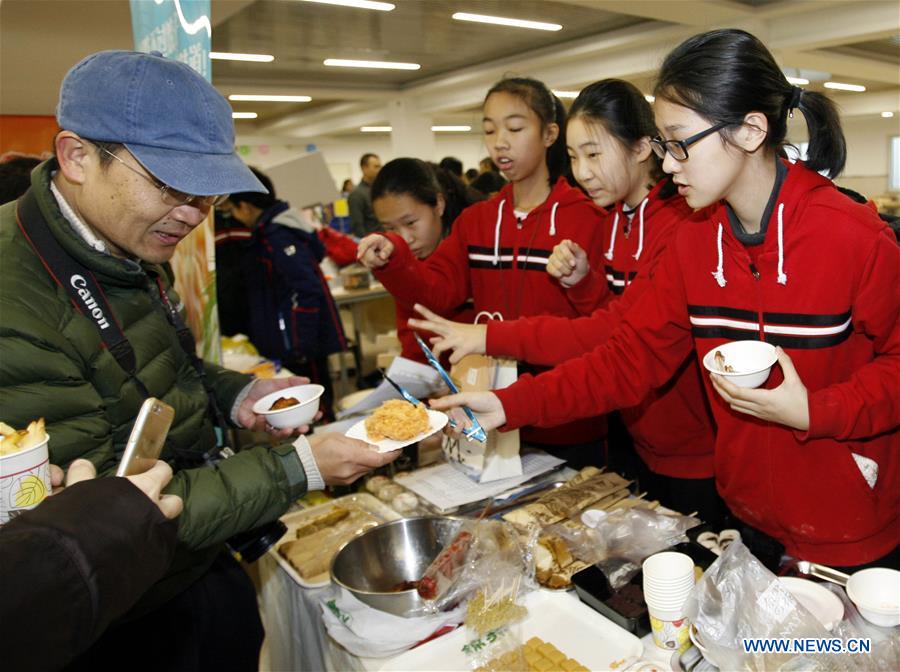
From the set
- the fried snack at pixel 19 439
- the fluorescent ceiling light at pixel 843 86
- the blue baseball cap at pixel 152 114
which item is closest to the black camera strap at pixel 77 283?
the blue baseball cap at pixel 152 114

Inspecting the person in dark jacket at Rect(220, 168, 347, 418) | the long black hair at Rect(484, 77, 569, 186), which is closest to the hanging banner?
the long black hair at Rect(484, 77, 569, 186)

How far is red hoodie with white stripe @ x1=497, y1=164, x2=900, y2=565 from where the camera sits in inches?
53.4

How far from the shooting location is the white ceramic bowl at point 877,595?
3.82ft

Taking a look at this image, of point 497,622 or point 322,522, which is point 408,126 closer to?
point 322,522

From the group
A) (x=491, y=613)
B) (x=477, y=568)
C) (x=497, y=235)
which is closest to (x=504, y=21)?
(x=497, y=235)

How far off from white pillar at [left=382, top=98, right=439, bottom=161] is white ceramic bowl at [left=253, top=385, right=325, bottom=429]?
38.6ft

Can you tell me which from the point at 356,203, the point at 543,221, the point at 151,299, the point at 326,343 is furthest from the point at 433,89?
the point at 151,299

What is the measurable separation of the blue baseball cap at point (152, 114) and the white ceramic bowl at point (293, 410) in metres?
0.64

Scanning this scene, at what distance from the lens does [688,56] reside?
143 cm

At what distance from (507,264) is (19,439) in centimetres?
177

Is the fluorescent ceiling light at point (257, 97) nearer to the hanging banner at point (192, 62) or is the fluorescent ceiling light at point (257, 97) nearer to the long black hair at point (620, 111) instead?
the hanging banner at point (192, 62)

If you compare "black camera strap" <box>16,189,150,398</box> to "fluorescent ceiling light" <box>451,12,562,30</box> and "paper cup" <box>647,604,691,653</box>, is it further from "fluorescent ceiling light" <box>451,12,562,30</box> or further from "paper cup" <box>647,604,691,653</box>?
"fluorescent ceiling light" <box>451,12,562,30</box>

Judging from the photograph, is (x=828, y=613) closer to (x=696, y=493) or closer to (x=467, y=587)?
(x=467, y=587)

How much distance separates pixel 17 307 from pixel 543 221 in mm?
1671
